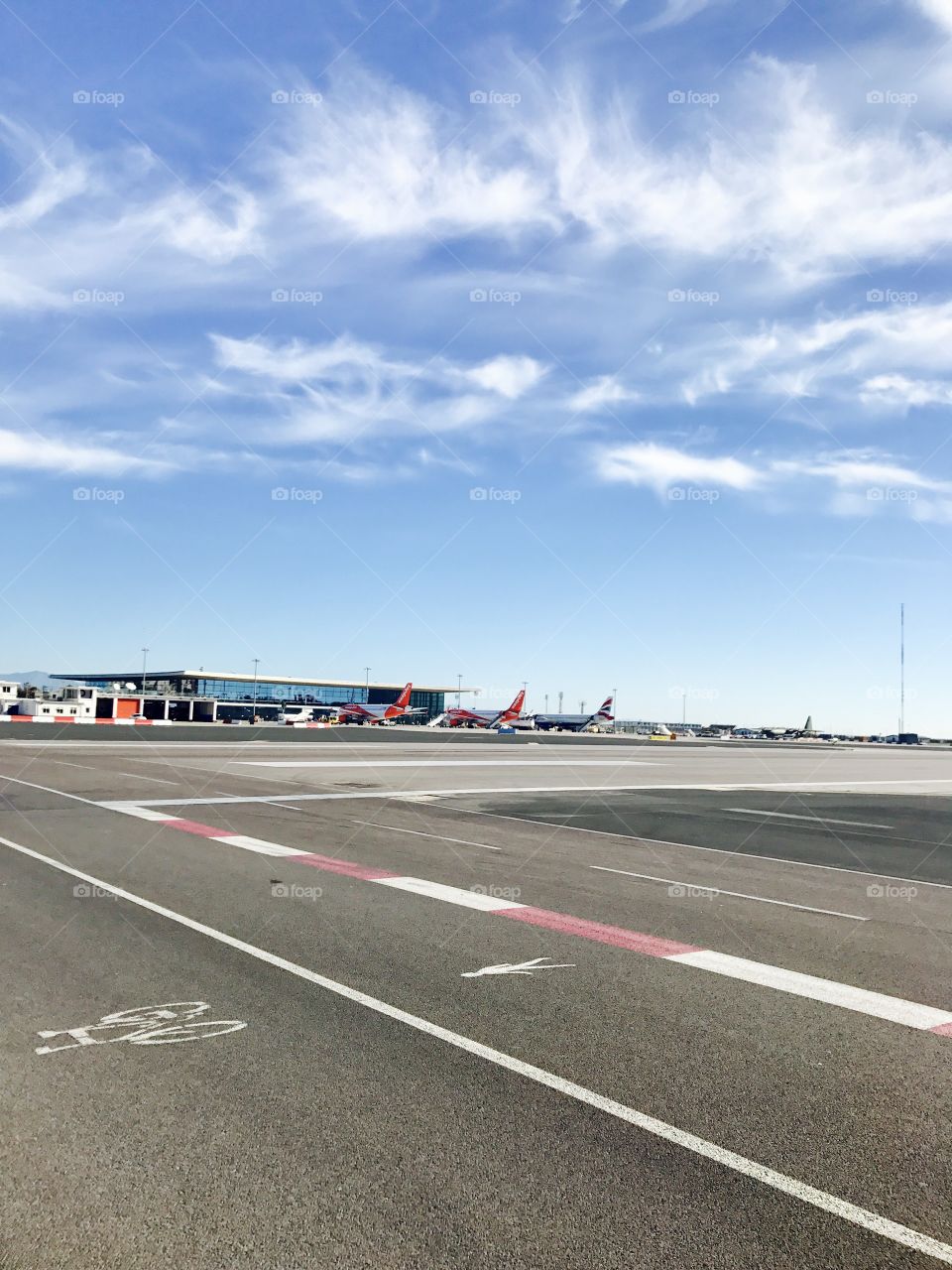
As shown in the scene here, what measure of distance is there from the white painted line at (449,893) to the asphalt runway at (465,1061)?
7 centimetres

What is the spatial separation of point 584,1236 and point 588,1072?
5.58 ft

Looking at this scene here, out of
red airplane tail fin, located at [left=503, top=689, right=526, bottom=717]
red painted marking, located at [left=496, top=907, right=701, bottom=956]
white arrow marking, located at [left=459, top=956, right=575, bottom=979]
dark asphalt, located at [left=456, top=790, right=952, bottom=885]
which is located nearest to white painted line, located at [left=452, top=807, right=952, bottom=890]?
dark asphalt, located at [left=456, top=790, right=952, bottom=885]

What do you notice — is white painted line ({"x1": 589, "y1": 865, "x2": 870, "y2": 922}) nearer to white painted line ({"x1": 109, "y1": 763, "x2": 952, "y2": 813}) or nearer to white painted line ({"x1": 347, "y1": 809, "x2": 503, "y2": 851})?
white painted line ({"x1": 347, "y1": 809, "x2": 503, "y2": 851})

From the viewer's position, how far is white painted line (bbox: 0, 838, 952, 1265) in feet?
12.6

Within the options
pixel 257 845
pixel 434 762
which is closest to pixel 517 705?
pixel 434 762

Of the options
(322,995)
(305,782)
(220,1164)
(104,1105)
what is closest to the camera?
(220,1164)

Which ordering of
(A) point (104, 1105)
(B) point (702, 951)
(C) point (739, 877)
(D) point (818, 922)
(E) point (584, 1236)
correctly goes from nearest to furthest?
(E) point (584, 1236) → (A) point (104, 1105) → (B) point (702, 951) → (D) point (818, 922) → (C) point (739, 877)

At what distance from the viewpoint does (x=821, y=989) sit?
7430 millimetres

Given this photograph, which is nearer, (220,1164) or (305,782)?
(220,1164)

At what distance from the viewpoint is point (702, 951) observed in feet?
28.1

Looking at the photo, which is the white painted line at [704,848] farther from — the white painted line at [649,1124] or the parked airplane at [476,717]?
the parked airplane at [476,717]

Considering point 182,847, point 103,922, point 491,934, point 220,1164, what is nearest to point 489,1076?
point 220,1164

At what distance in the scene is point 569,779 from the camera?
3238cm

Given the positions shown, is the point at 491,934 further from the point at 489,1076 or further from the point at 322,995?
the point at 489,1076
